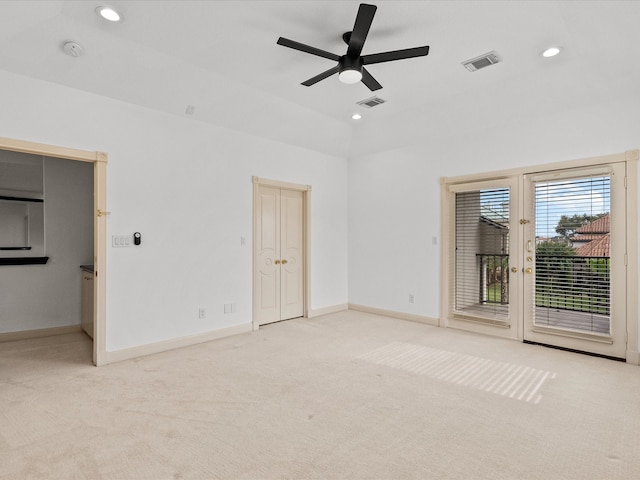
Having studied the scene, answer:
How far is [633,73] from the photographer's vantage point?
3418mm

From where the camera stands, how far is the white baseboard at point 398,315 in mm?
5211

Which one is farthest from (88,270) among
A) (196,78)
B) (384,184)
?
(384,184)

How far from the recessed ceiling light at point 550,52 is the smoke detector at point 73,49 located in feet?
13.8

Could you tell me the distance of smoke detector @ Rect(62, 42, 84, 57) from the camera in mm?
3021

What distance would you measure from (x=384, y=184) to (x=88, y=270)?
4.44 meters

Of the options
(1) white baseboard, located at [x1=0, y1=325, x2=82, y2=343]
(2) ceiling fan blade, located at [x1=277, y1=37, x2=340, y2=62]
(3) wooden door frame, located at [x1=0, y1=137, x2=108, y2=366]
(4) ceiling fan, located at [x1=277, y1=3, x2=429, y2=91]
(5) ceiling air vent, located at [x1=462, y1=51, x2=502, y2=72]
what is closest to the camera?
(4) ceiling fan, located at [x1=277, y1=3, x2=429, y2=91]

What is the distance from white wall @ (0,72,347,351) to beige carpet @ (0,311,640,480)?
0.58 m

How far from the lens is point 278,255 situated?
5.43m

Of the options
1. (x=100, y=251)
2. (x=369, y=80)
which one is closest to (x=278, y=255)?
(x=100, y=251)

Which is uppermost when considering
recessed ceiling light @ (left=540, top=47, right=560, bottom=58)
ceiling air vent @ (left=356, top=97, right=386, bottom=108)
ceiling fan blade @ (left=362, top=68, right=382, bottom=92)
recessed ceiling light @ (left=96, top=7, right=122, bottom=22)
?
ceiling air vent @ (left=356, top=97, right=386, bottom=108)

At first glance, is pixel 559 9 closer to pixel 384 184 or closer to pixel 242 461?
pixel 384 184

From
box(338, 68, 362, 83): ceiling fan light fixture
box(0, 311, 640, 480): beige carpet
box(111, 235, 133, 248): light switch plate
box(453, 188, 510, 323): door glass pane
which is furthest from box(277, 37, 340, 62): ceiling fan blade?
box(453, 188, 510, 323): door glass pane

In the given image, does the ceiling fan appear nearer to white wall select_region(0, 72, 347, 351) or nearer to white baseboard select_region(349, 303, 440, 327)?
white wall select_region(0, 72, 347, 351)

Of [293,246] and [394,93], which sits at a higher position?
[394,93]
